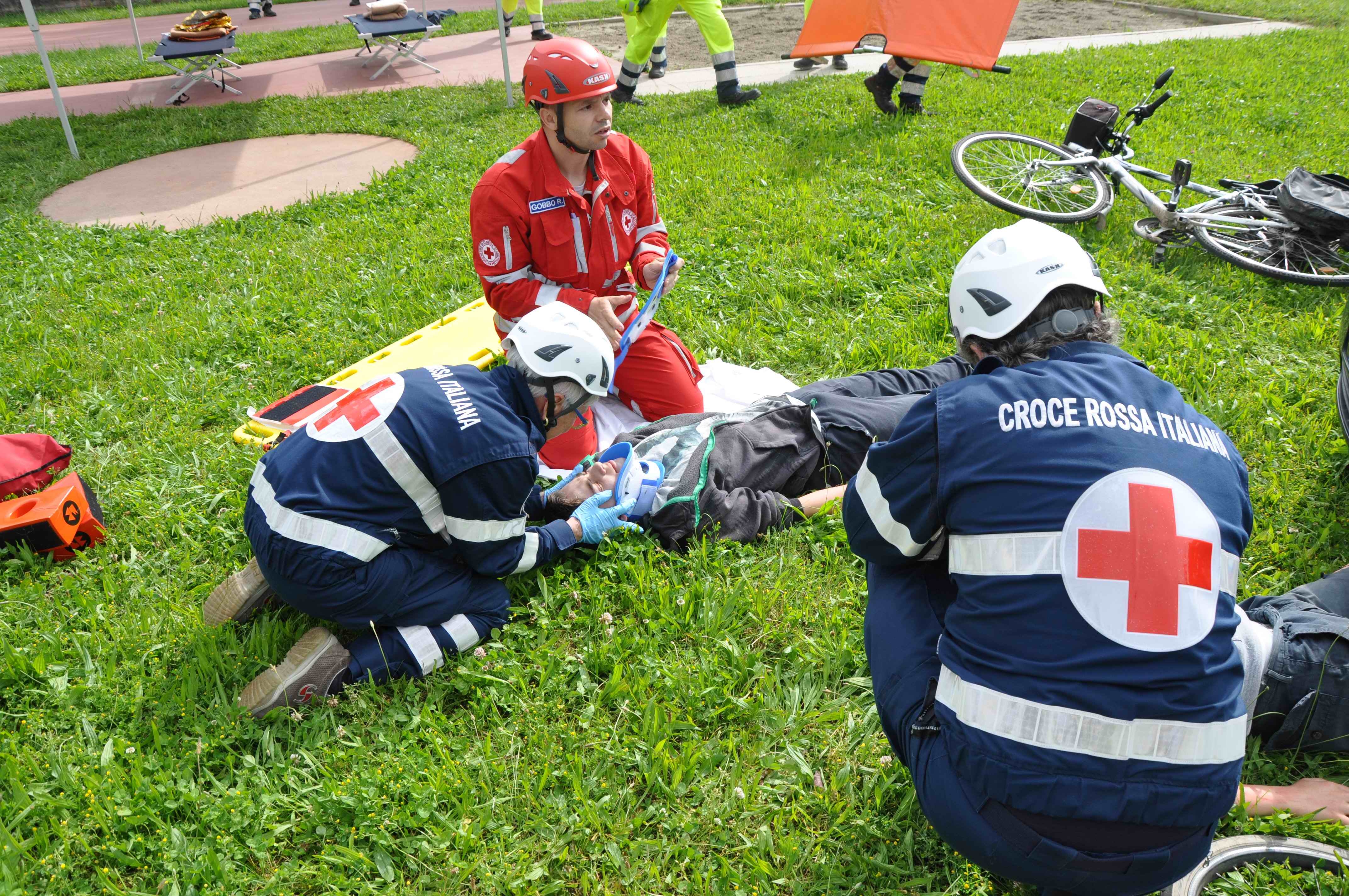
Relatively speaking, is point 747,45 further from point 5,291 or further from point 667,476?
point 667,476

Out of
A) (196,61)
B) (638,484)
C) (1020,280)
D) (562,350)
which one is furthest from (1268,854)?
(196,61)

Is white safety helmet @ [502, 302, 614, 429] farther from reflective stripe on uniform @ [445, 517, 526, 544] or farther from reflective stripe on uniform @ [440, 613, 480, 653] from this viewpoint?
reflective stripe on uniform @ [440, 613, 480, 653]

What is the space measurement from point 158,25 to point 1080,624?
20005mm

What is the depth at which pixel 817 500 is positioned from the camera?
12.2 ft

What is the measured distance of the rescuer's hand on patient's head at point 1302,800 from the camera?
7.97ft

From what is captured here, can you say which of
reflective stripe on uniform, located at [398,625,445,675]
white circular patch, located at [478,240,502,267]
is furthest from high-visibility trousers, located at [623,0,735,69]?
reflective stripe on uniform, located at [398,625,445,675]

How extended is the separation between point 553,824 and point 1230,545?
192cm

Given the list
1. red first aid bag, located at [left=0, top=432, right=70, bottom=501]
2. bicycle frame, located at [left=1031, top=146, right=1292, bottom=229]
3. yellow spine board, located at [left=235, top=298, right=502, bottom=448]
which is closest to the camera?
red first aid bag, located at [left=0, top=432, right=70, bottom=501]

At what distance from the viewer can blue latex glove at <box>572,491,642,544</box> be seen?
11.5ft

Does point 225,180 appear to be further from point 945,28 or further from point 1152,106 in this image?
point 1152,106

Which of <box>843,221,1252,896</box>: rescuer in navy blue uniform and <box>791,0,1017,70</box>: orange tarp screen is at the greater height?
<box>791,0,1017,70</box>: orange tarp screen

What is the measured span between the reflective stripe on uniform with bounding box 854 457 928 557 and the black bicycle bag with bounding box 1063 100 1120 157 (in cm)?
510

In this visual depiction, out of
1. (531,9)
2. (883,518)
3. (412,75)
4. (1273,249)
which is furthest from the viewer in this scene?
(531,9)

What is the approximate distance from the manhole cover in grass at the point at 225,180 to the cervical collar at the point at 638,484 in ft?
18.1
